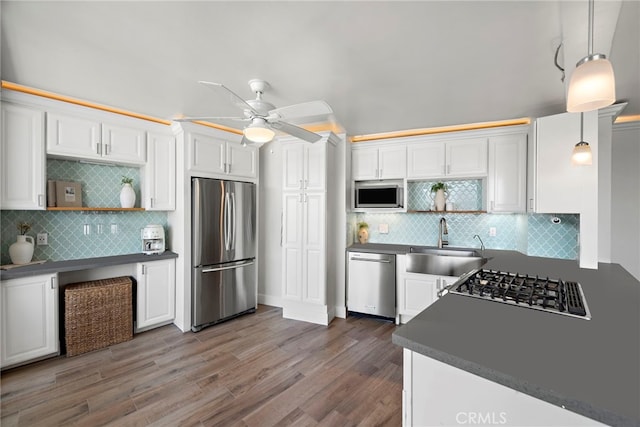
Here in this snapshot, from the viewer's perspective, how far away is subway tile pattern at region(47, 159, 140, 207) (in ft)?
9.59

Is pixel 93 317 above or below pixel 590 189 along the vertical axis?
below

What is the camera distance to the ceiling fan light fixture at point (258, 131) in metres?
2.12

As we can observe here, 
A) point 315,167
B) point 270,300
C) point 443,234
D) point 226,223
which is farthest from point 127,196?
point 443,234

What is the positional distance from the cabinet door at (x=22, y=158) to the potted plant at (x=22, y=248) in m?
0.30

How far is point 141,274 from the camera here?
10.3 feet

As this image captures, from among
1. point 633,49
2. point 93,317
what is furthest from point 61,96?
point 633,49

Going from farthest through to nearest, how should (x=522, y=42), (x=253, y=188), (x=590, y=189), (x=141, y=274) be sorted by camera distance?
(x=253, y=188) < (x=141, y=274) < (x=590, y=189) < (x=522, y=42)

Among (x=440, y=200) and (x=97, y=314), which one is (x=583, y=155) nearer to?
(x=440, y=200)

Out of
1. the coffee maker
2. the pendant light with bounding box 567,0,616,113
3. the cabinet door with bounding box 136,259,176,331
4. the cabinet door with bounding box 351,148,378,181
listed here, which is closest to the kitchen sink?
the cabinet door with bounding box 351,148,378,181

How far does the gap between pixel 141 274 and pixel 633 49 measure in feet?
15.2

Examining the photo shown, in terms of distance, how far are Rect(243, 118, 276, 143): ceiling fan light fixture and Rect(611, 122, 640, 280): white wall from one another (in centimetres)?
383

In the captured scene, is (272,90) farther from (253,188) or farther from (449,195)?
(449,195)

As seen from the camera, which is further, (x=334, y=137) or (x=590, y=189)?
(x=334, y=137)

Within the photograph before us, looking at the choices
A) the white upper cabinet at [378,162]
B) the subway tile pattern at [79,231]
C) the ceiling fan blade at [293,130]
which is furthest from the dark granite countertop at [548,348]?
the subway tile pattern at [79,231]
